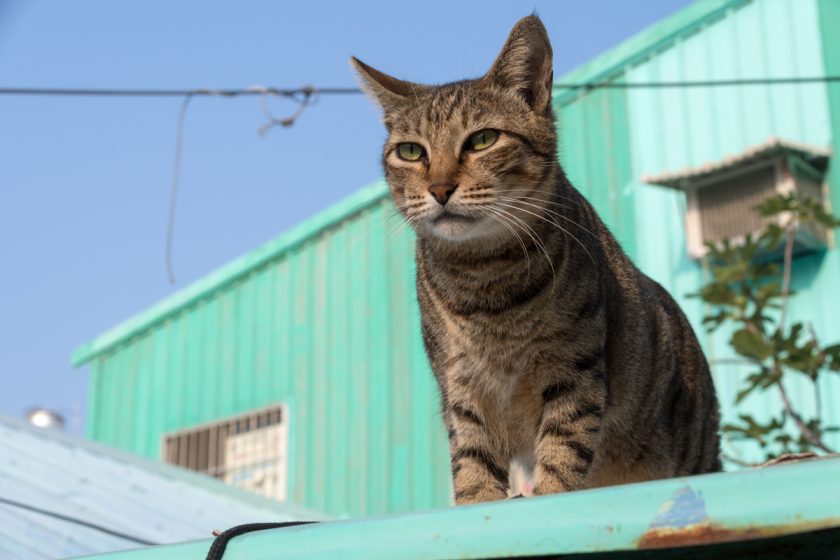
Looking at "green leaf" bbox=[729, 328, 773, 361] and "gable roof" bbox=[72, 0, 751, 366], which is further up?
"gable roof" bbox=[72, 0, 751, 366]

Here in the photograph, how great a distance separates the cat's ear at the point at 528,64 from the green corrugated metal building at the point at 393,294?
8.87 ft

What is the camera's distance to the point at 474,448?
2633 millimetres

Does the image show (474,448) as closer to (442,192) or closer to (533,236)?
(533,236)

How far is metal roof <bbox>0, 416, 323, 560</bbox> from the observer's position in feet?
11.6

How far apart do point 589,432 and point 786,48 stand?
581 centimetres

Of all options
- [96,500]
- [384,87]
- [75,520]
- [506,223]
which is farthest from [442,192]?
[96,500]

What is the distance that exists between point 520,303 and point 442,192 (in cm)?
35

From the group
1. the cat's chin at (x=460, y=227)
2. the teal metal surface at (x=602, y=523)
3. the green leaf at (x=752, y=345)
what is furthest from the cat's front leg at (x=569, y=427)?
the green leaf at (x=752, y=345)

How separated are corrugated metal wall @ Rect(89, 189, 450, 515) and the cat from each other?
6076 millimetres

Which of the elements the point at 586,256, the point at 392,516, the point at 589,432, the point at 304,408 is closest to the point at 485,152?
the point at 586,256

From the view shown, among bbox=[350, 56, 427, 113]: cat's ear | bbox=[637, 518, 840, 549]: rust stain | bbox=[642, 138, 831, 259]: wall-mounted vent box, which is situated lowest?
bbox=[637, 518, 840, 549]: rust stain

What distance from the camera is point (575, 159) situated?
8617 mm

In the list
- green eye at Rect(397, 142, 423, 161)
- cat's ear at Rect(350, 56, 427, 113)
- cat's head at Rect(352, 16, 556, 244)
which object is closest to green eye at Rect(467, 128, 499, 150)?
cat's head at Rect(352, 16, 556, 244)

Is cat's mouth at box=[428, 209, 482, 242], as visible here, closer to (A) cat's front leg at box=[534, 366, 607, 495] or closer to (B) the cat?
(B) the cat
